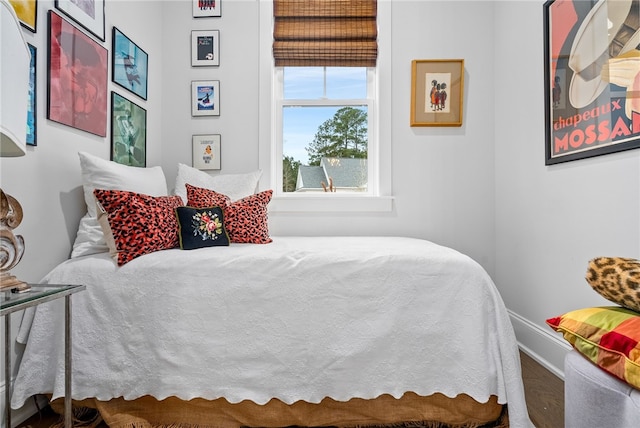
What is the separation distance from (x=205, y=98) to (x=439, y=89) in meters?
1.75

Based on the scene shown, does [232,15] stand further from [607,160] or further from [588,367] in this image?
[588,367]

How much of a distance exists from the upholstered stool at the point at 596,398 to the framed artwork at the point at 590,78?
959mm

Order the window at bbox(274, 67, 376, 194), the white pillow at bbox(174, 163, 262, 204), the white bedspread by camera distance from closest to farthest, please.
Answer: the white bedspread → the white pillow at bbox(174, 163, 262, 204) → the window at bbox(274, 67, 376, 194)

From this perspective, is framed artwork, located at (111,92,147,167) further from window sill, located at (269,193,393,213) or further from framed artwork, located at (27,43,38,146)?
window sill, located at (269,193,393,213)

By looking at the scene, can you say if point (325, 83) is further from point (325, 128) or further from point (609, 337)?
point (609, 337)

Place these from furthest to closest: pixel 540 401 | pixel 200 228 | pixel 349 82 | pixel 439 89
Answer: pixel 349 82, pixel 439 89, pixel 200 228, pixel 540 401

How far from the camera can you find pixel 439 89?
2.43m

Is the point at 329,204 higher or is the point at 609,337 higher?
the point at 329,204

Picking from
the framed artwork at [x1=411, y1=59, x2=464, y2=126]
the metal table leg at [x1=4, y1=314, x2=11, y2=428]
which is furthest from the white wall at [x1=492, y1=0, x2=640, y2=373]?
the metal table leg at [x1=4, y1=314, x2=11, y2=428]

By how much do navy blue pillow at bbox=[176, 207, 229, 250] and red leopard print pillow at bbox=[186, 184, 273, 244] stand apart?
9 centimetres

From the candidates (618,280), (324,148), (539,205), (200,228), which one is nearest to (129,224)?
(200,228)

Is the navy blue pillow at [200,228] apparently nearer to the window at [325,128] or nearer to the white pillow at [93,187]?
the white pillow at [93,187]

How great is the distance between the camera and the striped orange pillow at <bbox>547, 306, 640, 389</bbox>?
0.80 metres

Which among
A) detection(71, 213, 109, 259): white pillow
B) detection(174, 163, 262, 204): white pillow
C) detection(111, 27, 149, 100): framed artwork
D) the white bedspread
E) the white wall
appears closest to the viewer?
the white bedspread
